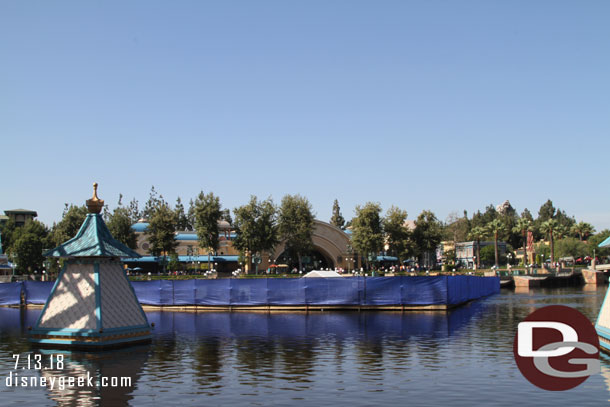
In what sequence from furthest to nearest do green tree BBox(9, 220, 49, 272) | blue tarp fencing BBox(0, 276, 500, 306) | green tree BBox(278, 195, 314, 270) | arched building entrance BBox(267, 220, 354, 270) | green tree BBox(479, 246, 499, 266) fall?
green tree BBox(479, 246, 499, 266), green tree BBox(9, 220, 49, 272), arched building entrance BBox(267, 220, 354, 270), green tree BBox(278, 195, 314, 270), blue tarp fencing BBox(0, 276, 500, 306)

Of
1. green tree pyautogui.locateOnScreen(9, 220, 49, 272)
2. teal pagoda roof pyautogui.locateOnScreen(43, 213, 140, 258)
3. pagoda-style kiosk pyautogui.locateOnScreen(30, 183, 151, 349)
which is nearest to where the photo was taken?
pagoda-style kiosk pyautogui.locateOnScreen(30, 183, 151, 349)

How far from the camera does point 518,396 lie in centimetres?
1870

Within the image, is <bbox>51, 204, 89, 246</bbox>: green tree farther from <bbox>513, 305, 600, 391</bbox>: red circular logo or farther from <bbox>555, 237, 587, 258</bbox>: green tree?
<bbox>555, 237, 587, 258</bbox>: green tree

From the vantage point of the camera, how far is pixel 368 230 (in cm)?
10500

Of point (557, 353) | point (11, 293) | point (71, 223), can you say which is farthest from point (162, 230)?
point (557, 353)

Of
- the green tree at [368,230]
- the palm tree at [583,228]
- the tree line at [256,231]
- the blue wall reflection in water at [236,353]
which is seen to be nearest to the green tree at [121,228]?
the tree line at [256,231]

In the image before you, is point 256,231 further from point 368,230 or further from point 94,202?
point 94,202

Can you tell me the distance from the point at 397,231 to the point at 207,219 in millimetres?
32564

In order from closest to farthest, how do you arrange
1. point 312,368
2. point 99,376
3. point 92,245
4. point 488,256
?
point 99,376 < point 312,368 < point 92,245 < point 488,256

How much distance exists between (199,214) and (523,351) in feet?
245

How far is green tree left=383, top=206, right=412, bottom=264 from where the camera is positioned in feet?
350

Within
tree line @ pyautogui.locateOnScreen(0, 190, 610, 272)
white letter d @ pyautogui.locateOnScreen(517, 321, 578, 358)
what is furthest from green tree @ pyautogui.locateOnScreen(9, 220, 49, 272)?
white letter d @ pyautogui.locateOnScreen(517, 321, 578, 358)

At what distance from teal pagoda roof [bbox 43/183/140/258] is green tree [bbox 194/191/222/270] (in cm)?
6586

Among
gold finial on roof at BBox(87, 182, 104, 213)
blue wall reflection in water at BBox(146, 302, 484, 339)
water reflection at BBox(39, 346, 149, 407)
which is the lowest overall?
blue wall reflection in water at BBox(146, 302, 484, 339)
